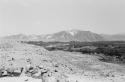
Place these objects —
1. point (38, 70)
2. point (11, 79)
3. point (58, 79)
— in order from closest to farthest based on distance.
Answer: point (58, 79), point (11, 79), point (38, 70)

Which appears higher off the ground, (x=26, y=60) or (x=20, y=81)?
(x=26, y=60)

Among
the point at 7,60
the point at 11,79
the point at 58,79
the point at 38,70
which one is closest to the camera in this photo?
the point at 58,79

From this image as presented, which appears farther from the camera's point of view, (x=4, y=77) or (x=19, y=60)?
(x=19, y=60)

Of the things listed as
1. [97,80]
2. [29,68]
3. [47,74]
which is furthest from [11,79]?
[97,80]

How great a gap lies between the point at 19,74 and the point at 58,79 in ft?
A: 13.5

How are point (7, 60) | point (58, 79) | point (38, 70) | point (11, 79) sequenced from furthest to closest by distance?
point (7, 60)
point (38, 70)
point (11, 79)
point (58, 79)

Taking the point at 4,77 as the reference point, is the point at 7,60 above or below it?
above

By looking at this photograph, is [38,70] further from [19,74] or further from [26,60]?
[26,60]

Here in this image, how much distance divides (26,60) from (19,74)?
3.60m

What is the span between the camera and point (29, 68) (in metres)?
16.1

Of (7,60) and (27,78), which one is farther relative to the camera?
(7,60)

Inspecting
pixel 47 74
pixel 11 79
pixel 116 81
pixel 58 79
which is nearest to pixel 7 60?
pixel 11 79

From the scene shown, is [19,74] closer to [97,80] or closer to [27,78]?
[27,78]

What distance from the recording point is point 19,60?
1853 centimetres
